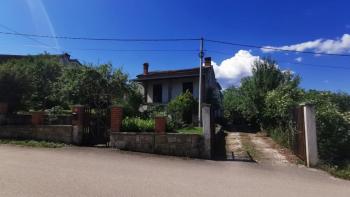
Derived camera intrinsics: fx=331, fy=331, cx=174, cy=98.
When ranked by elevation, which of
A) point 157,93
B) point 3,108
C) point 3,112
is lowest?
point 3,112

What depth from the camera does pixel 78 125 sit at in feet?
44.6

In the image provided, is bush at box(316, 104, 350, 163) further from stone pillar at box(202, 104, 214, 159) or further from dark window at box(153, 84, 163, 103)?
dark window at box(153, 84, 163, 103)

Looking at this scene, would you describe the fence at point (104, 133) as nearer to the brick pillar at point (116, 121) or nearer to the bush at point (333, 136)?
the brick pillar at point (116, 121)

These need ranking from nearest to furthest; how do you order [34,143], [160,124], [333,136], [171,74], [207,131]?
[333,136] → [207,131] → [160,124] → [34,143] → [171,74]

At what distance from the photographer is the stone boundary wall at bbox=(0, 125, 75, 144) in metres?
13.7

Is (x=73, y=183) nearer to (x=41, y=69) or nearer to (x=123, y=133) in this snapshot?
(x=123, y=133)

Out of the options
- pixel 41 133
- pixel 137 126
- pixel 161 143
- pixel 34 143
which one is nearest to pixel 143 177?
pixel 161 143

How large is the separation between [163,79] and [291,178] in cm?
2252

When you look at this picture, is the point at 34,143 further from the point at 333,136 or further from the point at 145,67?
the point at 145,67

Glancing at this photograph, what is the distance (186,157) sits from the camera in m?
Result: 12.0

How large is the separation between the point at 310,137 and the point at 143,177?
6.26 meters

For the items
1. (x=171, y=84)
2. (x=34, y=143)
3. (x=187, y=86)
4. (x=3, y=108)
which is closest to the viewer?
(x=34, y=143)

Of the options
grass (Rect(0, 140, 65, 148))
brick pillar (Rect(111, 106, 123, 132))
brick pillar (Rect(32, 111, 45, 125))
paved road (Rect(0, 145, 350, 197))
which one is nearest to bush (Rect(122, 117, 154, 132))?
brick pillar (Rect(111, 106, 123, 132))

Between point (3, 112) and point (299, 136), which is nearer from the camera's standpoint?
point (299, 136)
